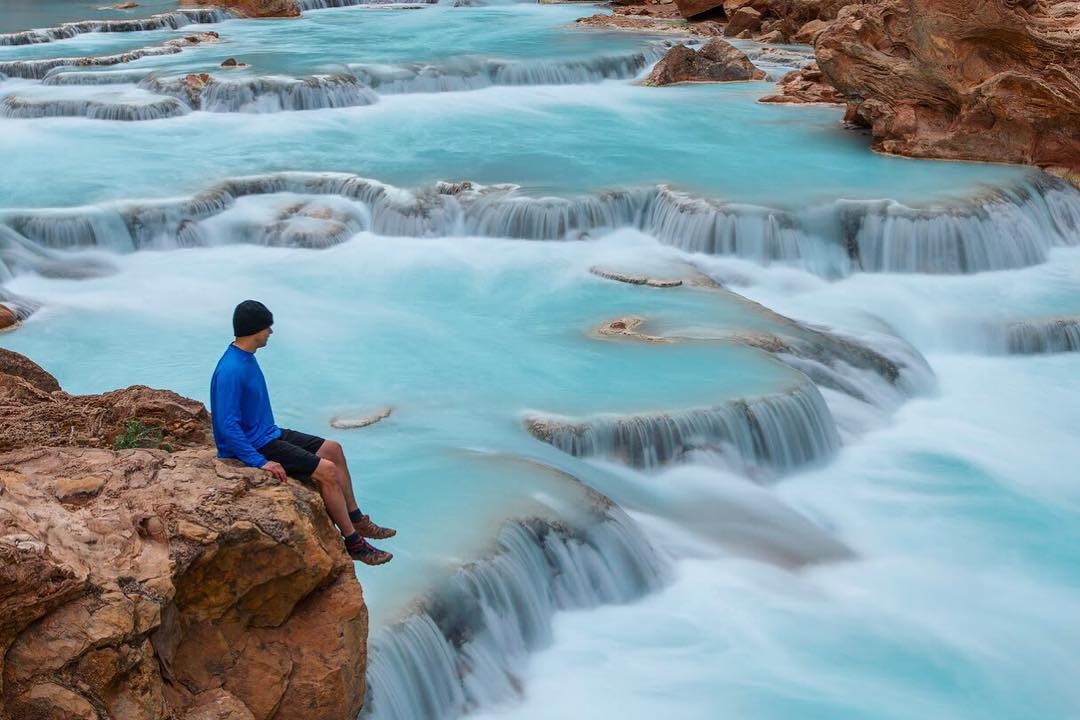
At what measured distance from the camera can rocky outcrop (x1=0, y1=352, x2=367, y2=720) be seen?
4.00 m

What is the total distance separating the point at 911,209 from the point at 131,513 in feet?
34.6

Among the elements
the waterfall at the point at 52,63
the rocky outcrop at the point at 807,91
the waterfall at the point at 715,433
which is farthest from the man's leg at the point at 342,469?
the waterfall at the point at 52,63

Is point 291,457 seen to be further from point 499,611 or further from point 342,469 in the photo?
point 499,611

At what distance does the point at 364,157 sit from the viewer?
645 inches

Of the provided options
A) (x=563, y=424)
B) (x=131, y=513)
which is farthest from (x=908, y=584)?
(x=131, y=513)

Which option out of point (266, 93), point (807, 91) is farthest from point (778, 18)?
point (266, 93)

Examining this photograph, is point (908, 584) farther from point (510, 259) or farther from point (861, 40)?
point (861, 40)

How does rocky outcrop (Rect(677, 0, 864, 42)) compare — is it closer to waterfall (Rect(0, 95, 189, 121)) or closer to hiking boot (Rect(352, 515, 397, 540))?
waterfall (Rect(0, 95, 189, 121))

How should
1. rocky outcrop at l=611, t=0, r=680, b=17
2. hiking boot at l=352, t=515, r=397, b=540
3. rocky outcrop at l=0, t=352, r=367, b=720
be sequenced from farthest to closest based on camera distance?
rocky outcrop at l=611, t=0, r=680, b=17 → hiking boot at l=352, t=515, r=397, b=540 → rocky outcrop at l=0, t=352, r=367, b=720

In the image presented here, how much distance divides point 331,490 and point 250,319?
0.77 meters

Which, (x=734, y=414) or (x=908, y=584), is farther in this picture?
(x=734, y=414)

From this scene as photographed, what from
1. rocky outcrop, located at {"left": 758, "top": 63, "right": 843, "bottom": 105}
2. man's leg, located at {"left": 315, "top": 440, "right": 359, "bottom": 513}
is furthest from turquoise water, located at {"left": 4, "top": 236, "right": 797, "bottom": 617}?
rocky outcrop, located at {"left": 758, "top": 63, "right": 843, "bottom": 105}

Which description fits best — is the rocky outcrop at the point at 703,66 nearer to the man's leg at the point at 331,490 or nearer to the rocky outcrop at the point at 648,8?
the rocky outcrop at the point at 648,8

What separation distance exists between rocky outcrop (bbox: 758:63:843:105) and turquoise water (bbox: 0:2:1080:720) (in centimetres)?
73
